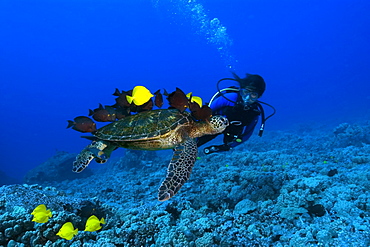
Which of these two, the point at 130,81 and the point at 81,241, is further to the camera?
the point at 130,81

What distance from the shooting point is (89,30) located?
13375 centimetres

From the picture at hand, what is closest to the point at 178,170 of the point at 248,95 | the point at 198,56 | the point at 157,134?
the point at 157,134

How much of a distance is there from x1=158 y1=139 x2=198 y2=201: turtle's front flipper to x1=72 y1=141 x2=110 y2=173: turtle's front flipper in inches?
56.8

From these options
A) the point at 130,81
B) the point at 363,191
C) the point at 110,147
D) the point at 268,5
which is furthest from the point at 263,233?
the point at 130,81

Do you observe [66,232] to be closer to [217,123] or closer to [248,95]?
[217,123]

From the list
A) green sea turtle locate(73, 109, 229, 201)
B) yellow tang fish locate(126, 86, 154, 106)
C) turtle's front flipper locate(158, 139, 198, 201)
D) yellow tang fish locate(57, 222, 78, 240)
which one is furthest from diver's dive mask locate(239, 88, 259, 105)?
yellow tang fish locate(57, 222, 78, 240)

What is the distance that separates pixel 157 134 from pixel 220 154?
631 cm

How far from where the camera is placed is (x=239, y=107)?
5.81m

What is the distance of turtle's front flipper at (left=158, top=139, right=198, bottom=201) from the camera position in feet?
9.27

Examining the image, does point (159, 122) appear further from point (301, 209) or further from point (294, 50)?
point (294, 50)

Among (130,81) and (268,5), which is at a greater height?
(268,5)

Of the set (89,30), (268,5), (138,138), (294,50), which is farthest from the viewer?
(294,50)

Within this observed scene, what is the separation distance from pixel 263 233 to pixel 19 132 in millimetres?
154128

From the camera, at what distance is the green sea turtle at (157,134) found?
362 cm
